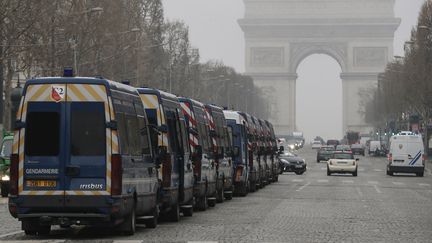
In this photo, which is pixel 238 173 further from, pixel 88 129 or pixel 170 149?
pixel 88 129

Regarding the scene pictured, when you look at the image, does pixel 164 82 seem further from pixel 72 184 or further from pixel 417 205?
pixel 72 184

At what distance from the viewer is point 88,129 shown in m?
20.0

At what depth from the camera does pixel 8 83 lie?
59.3 m

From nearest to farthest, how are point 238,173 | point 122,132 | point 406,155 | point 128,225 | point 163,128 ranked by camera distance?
point 122,132 < point 128,225 < point 163,128 < point 238,173 < point 406,155

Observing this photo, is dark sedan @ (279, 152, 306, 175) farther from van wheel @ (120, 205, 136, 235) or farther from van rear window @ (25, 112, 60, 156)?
van rear window @ (25, 112, 60, 156)

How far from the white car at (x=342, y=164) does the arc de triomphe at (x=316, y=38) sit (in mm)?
106333

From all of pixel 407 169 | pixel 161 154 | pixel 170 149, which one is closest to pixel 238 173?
pixel 170 149

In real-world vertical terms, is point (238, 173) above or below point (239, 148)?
below

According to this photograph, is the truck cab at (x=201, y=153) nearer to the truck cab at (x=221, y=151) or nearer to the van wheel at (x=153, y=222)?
the truck cab at (x=221, y=151)

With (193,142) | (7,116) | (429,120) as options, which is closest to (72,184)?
(193,142)

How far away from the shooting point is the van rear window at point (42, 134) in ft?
65.6

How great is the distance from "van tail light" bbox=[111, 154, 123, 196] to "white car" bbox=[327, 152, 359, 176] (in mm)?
47939

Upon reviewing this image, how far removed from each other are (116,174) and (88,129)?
80 centimetres

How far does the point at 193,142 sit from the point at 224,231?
5.43 meters
